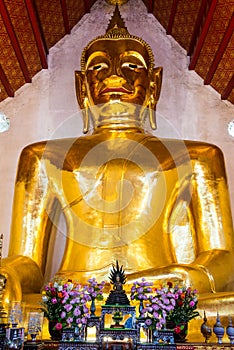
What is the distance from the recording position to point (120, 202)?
387cm

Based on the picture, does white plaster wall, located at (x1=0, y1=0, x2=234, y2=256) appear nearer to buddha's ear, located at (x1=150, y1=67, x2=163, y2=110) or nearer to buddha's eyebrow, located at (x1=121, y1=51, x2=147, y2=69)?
buddha's ear, located at (x1=150, y1=67, x2=163, y2=110)

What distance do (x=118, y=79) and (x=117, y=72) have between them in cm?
6

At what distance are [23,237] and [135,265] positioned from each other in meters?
0.87

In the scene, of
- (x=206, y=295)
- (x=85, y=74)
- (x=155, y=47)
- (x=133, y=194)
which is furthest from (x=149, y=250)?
(x=155, y=47)

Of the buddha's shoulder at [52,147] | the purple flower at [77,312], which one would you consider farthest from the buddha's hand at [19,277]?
the buddha's shoulder at [52,147]

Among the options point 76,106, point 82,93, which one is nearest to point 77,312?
point 82,93

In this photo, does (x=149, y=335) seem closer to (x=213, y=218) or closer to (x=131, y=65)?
(x=213, y=218)

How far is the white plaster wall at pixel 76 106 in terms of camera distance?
15.8 ft

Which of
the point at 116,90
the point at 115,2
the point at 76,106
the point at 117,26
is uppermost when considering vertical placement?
the point at 115,2

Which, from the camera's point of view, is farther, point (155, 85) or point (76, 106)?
point (76, 106)

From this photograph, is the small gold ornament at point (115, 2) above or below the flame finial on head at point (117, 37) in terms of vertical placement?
above

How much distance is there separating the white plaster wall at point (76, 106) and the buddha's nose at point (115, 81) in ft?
2.51

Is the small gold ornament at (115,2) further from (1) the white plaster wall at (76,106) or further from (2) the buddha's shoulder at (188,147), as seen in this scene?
(2) the buddha's shoulder at (188,147)

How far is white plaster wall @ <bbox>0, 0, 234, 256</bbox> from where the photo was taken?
189 inches
